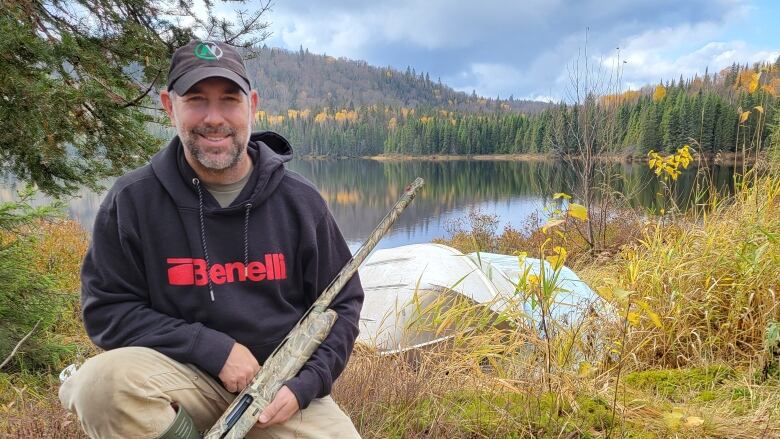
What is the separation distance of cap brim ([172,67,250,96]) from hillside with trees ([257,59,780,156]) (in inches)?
29.1

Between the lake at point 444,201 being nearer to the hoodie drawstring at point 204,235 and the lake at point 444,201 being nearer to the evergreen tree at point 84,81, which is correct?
the evergreen tree at point 84,81

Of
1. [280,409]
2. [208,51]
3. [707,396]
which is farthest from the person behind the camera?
[707,396]

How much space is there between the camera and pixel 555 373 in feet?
7.95

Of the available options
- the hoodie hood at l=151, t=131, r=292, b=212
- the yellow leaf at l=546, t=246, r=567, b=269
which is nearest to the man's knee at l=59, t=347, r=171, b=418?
the hoodie hood at l=151, t=131, r=292, b=212

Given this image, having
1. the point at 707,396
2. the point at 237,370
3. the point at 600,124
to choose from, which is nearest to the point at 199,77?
the point at 237,370

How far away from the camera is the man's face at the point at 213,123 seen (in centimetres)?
183

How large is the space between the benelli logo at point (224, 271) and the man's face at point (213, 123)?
37cm

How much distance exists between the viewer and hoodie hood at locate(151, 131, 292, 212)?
1.79m

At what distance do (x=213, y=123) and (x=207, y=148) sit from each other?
97 mm

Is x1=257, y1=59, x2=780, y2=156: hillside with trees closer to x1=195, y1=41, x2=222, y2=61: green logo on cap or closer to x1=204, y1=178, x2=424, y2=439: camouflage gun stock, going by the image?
x1=195, y1=41, x2=222, y2=61: green logo on cap

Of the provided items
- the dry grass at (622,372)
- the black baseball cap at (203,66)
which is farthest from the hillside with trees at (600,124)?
the dry grass at (622,372)

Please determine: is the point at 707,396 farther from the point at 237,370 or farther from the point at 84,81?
the point at 84,81

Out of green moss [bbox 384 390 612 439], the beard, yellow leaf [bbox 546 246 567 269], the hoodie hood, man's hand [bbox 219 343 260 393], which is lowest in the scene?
green moss [bbox 384 390 612 439]

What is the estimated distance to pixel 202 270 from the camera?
175cm
